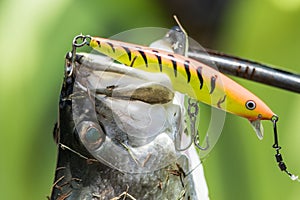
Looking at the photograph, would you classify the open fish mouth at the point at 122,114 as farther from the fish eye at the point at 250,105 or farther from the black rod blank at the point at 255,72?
the black rod blank at the point at 255,72

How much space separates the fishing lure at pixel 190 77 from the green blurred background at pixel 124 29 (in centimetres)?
→ 56

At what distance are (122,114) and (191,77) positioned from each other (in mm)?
70

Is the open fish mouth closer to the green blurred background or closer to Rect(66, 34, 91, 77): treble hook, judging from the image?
Rect(66, 34, 91, 77): treble hook

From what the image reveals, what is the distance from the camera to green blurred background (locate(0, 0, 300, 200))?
106cm

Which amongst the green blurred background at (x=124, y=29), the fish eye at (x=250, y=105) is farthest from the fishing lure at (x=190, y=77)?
the green blurred background at (x=124, y=29)

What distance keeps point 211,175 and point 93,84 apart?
0.68 m

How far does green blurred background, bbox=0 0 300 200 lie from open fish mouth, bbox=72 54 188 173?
Result: 534 mm

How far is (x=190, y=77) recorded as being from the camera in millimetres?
521

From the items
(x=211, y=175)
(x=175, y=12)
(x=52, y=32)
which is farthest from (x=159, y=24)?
(x=211, y=175)

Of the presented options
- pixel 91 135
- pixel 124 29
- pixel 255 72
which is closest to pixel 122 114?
pixel 91 135

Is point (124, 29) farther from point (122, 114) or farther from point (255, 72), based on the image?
point (122, 114)

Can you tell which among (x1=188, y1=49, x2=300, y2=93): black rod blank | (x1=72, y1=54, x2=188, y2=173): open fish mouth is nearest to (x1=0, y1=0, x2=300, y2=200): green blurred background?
(x1=188, y1=49, x2=300, y2=93): black rod blank

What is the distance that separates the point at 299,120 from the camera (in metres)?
1.18

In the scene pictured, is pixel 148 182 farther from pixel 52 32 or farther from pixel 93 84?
pixel 52 32
